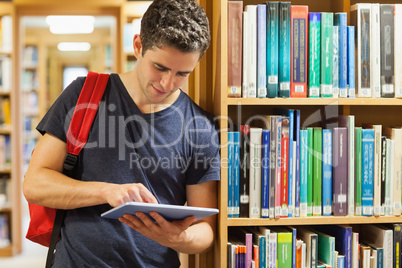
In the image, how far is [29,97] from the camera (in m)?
6.55

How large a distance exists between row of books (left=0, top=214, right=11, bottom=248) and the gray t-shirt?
11.0 ft

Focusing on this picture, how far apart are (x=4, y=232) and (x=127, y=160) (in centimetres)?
354

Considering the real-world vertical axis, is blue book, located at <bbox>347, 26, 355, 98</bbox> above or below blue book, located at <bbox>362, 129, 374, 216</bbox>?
above

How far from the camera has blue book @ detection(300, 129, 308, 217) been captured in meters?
1.45

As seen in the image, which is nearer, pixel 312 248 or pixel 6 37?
pixel 312 248

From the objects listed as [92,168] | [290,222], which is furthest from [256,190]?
[92,168]

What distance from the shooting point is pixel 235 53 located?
1.41 metres

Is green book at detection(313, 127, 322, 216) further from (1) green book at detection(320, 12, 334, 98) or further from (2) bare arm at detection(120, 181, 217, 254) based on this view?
(2) bare arm at detection(120, 181, 217, 254)

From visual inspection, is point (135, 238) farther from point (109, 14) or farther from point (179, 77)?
point (109, 14)

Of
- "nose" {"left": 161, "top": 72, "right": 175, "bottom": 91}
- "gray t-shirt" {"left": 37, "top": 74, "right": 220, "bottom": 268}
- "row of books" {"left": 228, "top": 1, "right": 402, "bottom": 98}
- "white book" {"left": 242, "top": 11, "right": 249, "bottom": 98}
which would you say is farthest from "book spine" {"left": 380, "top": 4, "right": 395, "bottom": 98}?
"nose" {"left": 161, "top": 72, "right": 175, "bottom": 91}

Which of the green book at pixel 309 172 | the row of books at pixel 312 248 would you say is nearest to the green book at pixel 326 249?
the row of books at pixel 312 248

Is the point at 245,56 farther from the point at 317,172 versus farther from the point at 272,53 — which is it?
the point at 317,172

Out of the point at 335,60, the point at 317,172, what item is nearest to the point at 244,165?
Result: the point at 317,172

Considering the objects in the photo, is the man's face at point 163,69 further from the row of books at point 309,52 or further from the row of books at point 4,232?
the row of books at point 4,232
